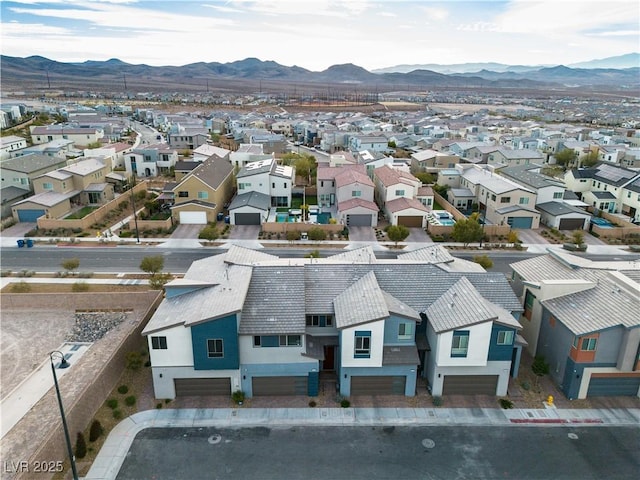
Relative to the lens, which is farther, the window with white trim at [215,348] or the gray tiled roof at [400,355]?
the gray tiled roof at [400,355]

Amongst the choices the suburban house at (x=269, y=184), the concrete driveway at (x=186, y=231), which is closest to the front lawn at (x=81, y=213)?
the concrete driveway at (x=186, y=231)

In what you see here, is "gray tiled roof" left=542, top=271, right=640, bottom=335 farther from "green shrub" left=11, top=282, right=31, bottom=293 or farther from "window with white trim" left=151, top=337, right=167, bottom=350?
"green shrub" left=11, top=282, right=31, bottom=293

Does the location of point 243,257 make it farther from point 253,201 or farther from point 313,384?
point 253,201

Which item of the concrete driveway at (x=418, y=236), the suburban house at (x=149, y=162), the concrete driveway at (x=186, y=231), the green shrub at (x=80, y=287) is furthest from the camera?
the suburban house at (x=149, y=162)

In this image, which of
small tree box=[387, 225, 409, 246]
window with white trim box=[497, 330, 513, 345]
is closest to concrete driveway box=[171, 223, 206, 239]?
small tree box=[387, 225, 409, 246]

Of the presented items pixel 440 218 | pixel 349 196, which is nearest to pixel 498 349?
pixel 440 218

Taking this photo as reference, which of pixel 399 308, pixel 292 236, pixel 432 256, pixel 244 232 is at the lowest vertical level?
pixel 244 232

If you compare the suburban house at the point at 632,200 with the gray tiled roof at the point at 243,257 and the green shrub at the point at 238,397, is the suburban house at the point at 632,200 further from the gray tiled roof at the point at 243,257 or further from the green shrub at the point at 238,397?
the green shrub at the point at 238,397
